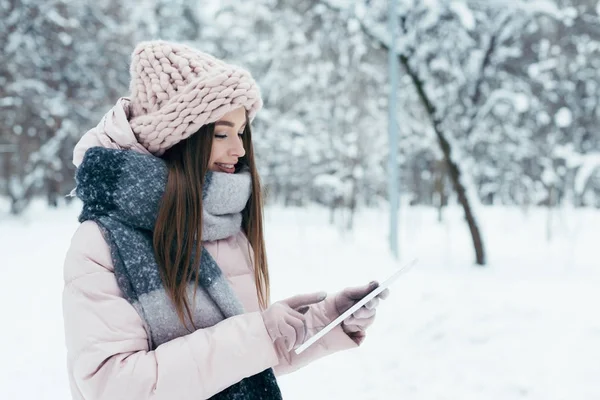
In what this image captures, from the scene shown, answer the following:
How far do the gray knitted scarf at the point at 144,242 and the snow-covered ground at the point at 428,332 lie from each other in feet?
10.8

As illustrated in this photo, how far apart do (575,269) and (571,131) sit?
1405 centimetres

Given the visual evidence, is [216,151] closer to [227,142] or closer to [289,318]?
[227,142]

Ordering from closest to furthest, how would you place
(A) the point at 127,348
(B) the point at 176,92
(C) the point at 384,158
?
(A) the point at 127,348
(B) the point at 176,92
(C) the point at 384,158

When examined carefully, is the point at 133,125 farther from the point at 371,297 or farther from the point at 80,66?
the point at 80,66

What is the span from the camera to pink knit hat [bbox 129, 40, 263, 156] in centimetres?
151

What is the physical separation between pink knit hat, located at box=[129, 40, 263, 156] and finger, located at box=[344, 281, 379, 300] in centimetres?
70

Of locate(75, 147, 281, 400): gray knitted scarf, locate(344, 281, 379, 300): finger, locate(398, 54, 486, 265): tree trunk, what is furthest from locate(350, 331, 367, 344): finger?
locate(398, 54, 486, 265): tree trunk

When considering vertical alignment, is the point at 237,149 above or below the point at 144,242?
above

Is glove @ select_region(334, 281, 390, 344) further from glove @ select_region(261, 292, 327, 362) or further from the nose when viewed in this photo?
the nose

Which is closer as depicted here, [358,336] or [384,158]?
[358,336]

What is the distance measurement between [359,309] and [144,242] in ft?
2.25

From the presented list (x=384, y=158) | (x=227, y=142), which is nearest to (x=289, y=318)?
(x=227, y=142)

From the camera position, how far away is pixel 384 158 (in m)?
22.1

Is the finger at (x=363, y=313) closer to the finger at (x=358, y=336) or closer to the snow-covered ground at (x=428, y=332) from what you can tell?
the finger at (x=358, y=336)
